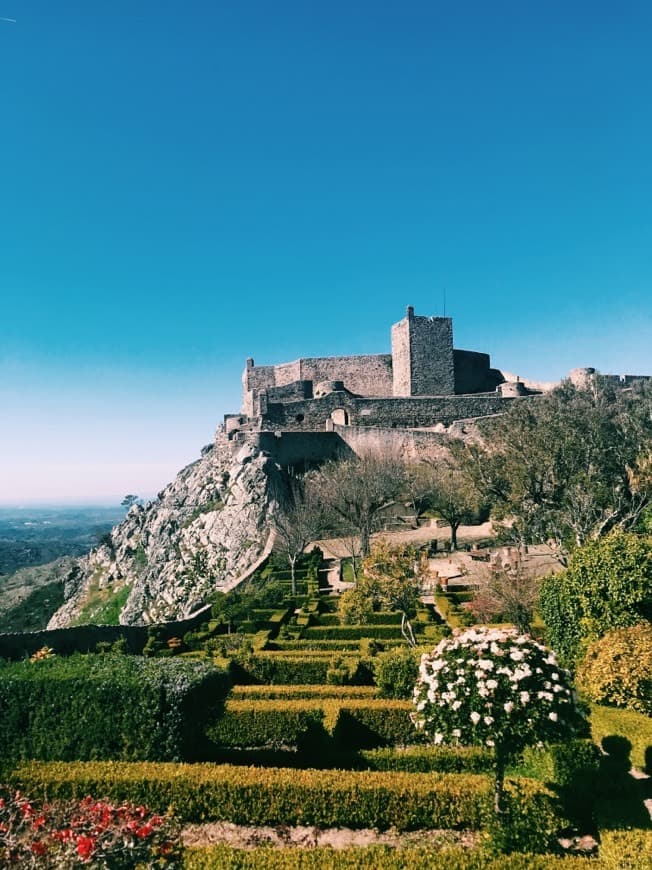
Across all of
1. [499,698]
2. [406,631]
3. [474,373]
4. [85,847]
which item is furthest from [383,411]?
[85,847]

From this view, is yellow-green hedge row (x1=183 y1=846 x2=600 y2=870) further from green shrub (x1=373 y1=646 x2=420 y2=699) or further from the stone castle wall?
the stone castle wall

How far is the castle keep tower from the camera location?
159 ft

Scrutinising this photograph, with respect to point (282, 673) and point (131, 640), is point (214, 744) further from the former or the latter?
point (131, 640)

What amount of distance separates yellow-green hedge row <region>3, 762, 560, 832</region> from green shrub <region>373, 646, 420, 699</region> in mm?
3672

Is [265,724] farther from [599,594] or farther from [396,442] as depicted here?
[396,442]

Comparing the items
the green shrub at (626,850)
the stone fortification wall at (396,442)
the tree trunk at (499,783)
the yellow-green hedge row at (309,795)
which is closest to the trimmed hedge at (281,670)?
the yellow-green hedge row at (309,795)

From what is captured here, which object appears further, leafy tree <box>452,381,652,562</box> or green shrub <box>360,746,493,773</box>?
leafy tree <box>452,381,652,562</box>

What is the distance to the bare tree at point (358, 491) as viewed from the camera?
30016 millimetres

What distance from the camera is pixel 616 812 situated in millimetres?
7387

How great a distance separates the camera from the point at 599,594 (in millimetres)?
12961

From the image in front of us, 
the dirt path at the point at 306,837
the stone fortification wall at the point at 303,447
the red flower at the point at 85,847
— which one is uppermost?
the stone fortification wall at the point at 303,447

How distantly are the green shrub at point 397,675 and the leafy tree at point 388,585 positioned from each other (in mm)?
4708

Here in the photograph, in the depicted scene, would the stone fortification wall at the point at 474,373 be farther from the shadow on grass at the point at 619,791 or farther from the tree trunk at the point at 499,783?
the tree trunk at the point at 499,783

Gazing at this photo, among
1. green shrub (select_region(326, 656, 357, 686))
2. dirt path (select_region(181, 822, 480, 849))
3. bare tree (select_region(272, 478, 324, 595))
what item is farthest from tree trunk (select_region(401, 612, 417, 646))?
dirt path (select_region(181, 822, 480, 849))
